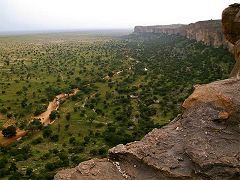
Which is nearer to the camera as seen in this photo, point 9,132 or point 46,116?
point 9,132

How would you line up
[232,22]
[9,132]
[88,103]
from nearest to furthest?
[232,22] < [9,132] < [88,103]

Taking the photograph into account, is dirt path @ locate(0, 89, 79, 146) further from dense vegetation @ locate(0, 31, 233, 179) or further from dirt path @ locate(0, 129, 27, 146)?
dense vegetation @ locate(0, 31, 233, 179)

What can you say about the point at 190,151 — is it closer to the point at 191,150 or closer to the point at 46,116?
the point at 191,150

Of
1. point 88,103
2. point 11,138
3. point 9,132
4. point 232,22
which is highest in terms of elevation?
point 232,22

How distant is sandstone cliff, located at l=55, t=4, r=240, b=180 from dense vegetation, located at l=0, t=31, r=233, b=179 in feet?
62.2

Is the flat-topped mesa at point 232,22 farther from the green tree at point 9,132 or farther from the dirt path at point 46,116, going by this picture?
the green tree at point 9,132

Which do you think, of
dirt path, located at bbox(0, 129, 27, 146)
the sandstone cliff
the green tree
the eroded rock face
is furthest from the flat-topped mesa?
the green tree

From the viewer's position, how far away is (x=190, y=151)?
590 inches

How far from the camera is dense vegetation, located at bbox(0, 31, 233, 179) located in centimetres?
4059

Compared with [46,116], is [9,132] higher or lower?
higher

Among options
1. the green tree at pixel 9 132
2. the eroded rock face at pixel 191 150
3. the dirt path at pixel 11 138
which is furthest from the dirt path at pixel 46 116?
the eroded rock face at pixel 191 150

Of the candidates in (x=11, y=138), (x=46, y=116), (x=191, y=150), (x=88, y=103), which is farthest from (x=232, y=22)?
(x=88, y=103)

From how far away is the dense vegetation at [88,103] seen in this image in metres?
40.6

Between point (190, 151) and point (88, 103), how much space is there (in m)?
48.9
